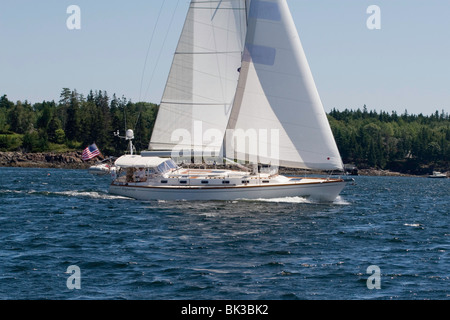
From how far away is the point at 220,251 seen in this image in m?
27.8

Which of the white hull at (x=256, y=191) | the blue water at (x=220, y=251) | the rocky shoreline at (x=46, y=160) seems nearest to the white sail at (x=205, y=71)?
the white hull at (x=256, y=191)

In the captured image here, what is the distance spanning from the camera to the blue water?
21.5 m

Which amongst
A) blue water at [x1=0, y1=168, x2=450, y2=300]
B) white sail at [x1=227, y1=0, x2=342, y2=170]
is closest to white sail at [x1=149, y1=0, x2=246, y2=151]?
white sail at [x1=227, y1=0, x2=342, y2=170]

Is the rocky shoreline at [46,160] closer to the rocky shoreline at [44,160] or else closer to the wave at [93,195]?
the rocky shoreline at [44,160]

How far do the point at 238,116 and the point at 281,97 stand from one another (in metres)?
3.31

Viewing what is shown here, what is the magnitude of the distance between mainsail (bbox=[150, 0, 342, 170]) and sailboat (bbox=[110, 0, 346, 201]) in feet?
0.22

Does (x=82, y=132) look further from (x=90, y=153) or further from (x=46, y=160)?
(x=90, y=153)

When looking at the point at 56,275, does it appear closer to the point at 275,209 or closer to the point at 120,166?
the point at 275,209

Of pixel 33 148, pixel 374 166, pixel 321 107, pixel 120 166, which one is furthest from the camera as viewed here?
pixel 374 166

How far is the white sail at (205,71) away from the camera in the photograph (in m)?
46.3
